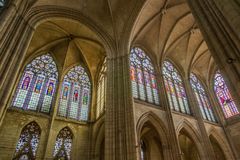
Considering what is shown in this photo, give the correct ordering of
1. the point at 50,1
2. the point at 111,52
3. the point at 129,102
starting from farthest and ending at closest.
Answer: the point at 111,52, the point at 50,1, the point at 129,102

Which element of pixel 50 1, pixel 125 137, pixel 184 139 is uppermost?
pixel 50 1

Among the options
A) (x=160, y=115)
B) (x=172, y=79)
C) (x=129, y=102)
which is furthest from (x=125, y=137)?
(x=172, y=79)

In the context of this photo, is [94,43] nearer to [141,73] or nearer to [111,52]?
[111,52]

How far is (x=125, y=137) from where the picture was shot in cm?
838

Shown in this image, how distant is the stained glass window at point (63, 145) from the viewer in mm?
11648

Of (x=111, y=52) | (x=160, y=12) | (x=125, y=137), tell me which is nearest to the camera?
(x=125, y=137)

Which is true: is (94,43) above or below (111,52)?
above

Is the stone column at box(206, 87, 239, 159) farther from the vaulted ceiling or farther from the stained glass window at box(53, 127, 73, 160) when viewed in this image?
the stained glass window at box(53, 127, 73, 160)

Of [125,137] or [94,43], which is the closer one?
[125,137]

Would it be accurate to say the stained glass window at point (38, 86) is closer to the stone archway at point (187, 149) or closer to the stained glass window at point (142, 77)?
the stained glass window at point (142, 77)

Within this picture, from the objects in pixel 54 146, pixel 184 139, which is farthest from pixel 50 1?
pixel 184 139

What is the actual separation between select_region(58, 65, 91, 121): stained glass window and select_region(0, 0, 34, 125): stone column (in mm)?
6545

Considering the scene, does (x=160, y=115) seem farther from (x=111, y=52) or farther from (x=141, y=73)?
(x=111, y=52)

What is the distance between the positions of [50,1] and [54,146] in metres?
9.36
